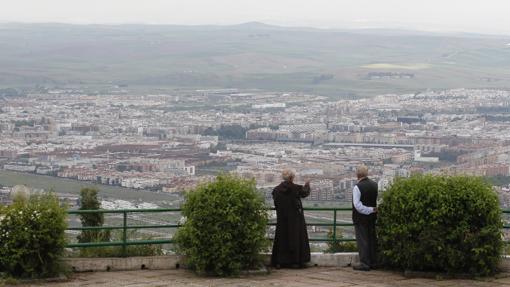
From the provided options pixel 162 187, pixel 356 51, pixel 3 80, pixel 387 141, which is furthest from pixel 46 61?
pixel 162 187

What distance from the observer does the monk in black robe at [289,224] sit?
14.2 metres

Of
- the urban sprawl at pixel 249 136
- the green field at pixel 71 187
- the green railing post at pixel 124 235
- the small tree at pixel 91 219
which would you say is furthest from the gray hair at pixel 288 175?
the green field at pixel 71 187

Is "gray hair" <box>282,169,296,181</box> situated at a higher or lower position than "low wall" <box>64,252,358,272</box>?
higher

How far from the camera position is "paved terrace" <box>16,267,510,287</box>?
13227 mm

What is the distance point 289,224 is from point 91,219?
4.10m

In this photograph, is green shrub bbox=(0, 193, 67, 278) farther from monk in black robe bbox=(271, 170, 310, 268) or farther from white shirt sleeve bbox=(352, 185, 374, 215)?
white shirt sleeve bbox=(352, 185, 374, 215)

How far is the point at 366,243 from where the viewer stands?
46.4 ft

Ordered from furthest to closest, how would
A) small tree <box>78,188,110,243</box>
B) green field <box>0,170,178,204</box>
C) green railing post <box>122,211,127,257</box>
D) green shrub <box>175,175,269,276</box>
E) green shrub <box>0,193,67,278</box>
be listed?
green field <box>0,170,178,204</box> → small tree <box>78,188,110,243</box> → green railing post <box>122,211,127,257</box> → green shrub <box>175,175,269,276</box> → green shrub <box>0,193,67,278</box>

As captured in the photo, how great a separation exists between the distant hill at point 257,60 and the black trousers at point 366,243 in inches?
3811

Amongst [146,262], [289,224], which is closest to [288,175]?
[289,224]

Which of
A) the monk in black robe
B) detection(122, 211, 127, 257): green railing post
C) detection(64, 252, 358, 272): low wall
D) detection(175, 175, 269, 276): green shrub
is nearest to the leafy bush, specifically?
detection(64, 252, 358, 272): low wall

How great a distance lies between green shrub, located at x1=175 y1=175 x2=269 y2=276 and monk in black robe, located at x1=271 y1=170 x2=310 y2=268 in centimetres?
33

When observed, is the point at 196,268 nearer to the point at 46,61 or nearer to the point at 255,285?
the point at 255,285

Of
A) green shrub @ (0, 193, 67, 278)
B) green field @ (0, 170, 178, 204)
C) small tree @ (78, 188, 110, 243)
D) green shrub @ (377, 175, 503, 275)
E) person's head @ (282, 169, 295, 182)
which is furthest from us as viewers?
green field @ (0, 170, 178, 204)
